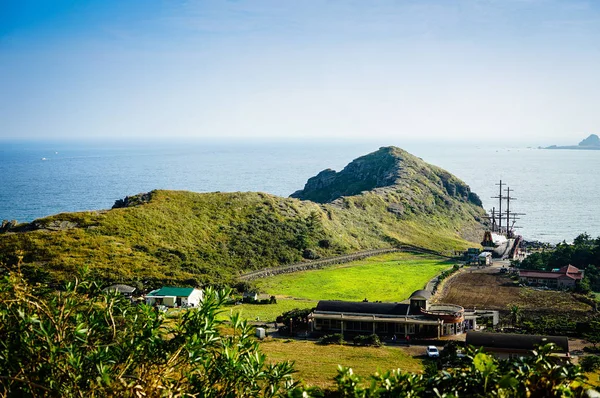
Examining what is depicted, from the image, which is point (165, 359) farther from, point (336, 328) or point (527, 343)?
point (336, 328)

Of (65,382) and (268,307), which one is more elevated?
(65,382)

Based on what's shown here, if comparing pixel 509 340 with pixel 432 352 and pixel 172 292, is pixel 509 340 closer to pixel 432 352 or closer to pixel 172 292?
pixel 432 352

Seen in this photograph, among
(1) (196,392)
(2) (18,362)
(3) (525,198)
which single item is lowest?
(3) (525,198)

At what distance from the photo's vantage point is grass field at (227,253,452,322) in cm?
5653

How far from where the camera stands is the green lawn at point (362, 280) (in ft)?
204

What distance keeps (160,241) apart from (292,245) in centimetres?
1953

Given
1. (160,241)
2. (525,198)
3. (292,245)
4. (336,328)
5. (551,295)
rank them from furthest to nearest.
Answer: (525,198) → (292,245) → (160,241) → (551,295) → (336,328)

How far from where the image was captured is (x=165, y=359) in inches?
543

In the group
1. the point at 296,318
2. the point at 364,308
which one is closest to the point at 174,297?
the point at 296,318

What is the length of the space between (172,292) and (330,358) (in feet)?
71.3

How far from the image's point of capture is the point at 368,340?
43.7 m

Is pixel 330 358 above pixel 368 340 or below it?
above

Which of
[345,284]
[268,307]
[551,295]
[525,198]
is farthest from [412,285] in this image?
[525,198]

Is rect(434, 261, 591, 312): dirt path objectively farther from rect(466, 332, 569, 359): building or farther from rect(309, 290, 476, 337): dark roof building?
rect(466, 332, 569, 359): building
